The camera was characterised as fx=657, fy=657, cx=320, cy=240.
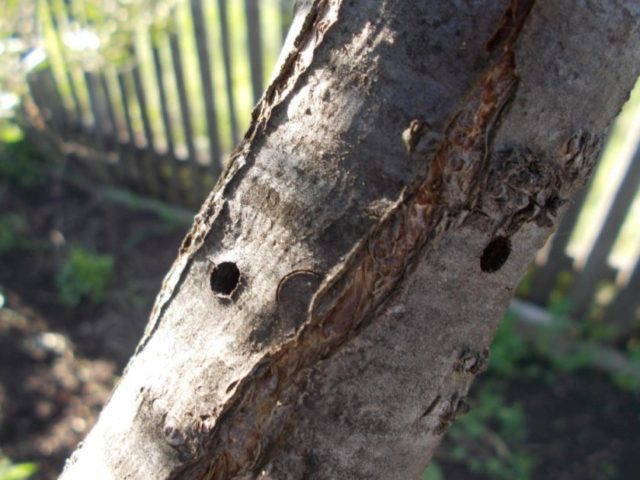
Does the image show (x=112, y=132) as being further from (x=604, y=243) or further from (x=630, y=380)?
(x=630, y=380)

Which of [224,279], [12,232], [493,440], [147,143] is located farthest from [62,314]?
[224,279]

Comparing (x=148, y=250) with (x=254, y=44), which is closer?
(x=254, y=44)

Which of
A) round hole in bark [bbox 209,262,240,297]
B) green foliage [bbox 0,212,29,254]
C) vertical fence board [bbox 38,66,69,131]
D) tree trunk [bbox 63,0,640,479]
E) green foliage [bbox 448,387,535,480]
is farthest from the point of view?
vertical fence board [bbox 38,66,69,131]

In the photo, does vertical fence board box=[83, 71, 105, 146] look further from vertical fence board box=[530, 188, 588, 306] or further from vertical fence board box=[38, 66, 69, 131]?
vertical fence board box=[530, 188, 588, 306]

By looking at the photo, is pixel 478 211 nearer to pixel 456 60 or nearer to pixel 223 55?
pixel 456 60

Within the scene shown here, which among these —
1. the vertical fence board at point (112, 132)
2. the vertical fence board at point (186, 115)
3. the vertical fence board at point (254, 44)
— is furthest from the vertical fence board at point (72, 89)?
the vertical fence board at point (254, 44)

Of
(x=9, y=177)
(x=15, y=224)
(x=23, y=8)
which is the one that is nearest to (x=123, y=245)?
(x=15, y=224)

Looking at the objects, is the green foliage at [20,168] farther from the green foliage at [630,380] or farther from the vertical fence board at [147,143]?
the green foliage at [630,380]

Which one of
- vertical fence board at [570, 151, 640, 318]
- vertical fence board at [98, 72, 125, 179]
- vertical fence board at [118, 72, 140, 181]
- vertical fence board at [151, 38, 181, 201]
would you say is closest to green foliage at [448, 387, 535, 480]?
vertical fence board at [570, 151, 640, 318]
